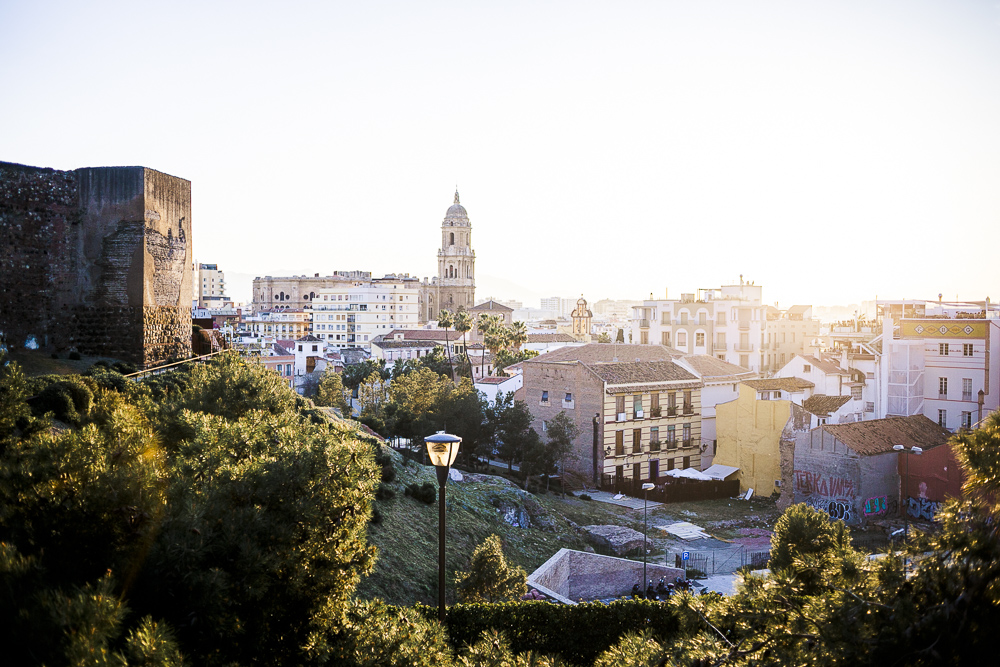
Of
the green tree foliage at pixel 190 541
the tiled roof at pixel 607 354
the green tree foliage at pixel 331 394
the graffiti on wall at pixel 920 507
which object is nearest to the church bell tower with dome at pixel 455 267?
the green tree foliage at pixel 331 394

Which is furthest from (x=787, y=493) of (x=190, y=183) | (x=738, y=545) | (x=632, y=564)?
(x=190, y=183)

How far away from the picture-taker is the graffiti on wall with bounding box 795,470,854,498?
81.6 feet

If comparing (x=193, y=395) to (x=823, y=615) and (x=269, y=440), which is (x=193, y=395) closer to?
(x=269, y=440)

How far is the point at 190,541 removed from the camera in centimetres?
514

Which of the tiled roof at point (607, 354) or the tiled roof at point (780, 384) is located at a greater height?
the tiled roof at point (607, 354)

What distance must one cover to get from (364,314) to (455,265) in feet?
79.5

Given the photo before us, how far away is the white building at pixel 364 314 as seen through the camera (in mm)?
100250

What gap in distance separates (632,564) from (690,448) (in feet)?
54.2

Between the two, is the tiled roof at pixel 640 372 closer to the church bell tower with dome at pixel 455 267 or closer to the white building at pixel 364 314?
the white building at pixel 364 314

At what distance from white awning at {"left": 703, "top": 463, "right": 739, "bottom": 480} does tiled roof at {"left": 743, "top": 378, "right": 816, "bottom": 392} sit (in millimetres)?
3715

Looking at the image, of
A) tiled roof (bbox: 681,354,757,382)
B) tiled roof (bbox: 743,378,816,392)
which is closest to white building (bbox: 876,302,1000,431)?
tiled roof (bbox: 743,378,816,392)

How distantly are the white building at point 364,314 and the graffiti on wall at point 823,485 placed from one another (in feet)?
254

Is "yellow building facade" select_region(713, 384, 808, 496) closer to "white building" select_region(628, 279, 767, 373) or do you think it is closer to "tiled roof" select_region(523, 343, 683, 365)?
"tiled roof" select_region(523, 343, 683, 365)

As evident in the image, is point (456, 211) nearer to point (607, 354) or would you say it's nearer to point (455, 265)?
point (455, 265)
